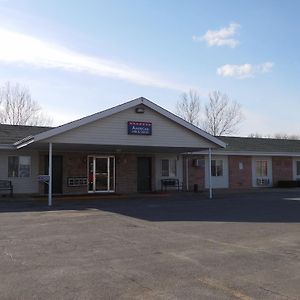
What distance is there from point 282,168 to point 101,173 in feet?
47.8

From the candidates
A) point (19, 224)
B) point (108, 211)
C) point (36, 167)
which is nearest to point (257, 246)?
point (19, 224)

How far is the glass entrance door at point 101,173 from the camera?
26.1m

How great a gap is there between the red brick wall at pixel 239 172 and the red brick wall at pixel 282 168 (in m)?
2.45

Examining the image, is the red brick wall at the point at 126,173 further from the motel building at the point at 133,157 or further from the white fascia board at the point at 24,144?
the white fascia board at the point at 24,144

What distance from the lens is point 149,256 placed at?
27.5ft

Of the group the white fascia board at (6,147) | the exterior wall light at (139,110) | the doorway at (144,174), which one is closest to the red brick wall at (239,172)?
the doorway at (144,174)

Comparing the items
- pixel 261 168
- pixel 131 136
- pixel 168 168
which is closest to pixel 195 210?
pixel 131 136

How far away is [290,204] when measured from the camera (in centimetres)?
1902

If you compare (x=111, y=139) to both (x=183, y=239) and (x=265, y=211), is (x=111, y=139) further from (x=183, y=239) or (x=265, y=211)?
(x=183, y=239)

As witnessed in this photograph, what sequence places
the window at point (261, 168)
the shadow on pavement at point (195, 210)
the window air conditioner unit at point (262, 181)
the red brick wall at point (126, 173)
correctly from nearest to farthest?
the shadow on pavement at point (195, 210)
the red brick wall at point (126, 173)
the window air conditioner unit at point (262, 181)
the window at point (261, 168)

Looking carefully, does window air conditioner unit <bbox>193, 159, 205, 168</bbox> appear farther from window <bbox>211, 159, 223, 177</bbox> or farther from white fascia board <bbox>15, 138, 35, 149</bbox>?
white fascia board <bbox>15, 138, 35, 149</bbox>

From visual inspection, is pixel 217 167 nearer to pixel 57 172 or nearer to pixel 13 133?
pixel 57 172

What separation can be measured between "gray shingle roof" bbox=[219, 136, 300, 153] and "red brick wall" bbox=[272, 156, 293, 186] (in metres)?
0.76

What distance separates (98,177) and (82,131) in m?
6.70
